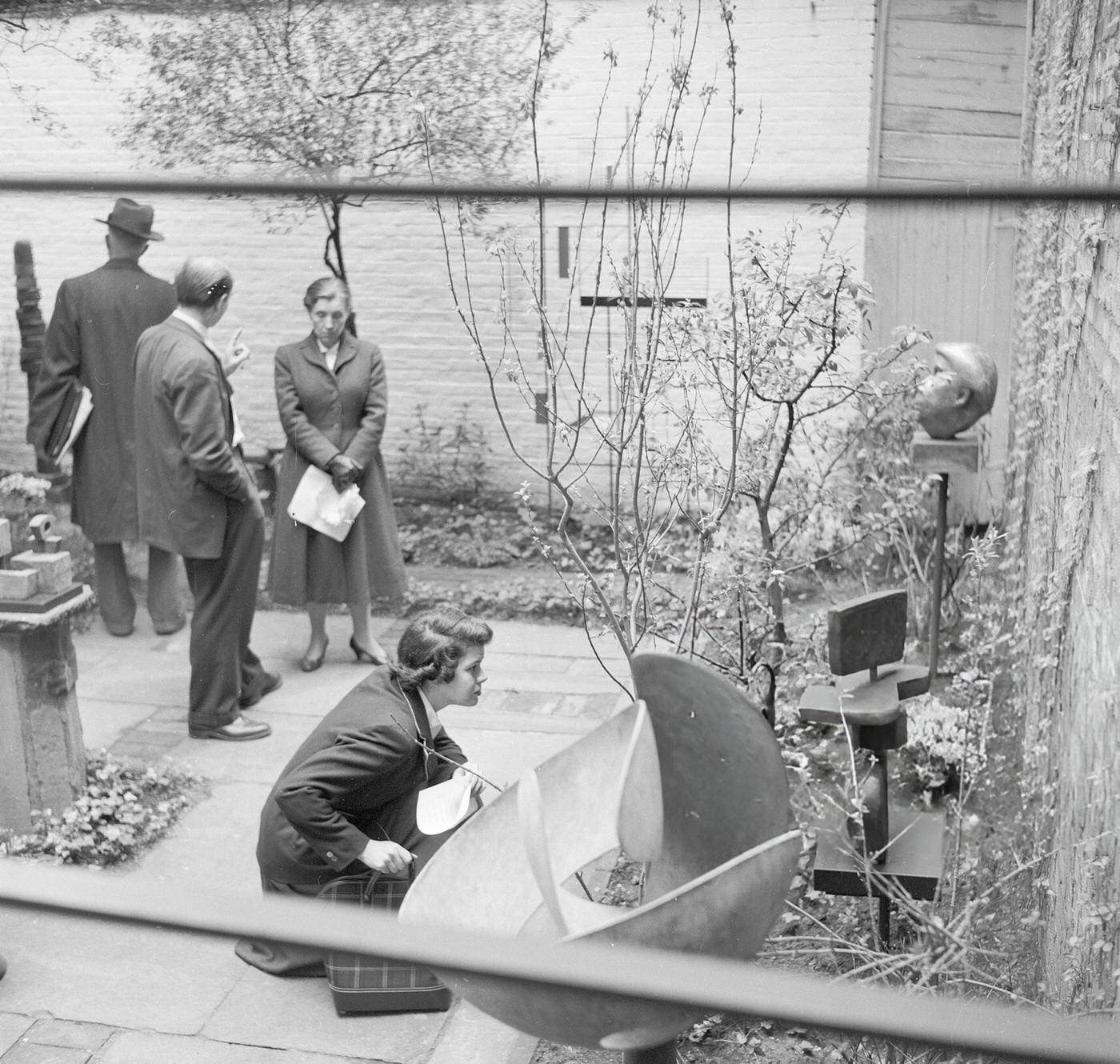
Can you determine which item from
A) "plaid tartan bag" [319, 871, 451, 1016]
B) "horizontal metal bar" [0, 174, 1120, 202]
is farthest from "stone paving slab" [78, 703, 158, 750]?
"horizontal metal bar" [0, 174, 1120, 202]

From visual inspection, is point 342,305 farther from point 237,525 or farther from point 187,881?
point 187,881

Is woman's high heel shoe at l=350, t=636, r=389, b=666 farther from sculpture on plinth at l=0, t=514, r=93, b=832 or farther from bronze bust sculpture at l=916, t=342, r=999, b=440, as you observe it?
bronze bust sculpture at l=916, t=342, r=999, b=440

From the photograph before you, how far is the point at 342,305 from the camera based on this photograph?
4.97m

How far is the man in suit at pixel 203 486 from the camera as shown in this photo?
4.40 m

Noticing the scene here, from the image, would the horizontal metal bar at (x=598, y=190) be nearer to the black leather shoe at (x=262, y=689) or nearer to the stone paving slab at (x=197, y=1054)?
the stone paving slab at (x=197, y=1054)

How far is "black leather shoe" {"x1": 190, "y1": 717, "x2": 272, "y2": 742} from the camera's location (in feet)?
15.6

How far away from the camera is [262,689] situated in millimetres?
5109

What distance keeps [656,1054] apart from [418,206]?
501 centimetres

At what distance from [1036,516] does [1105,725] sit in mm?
2013

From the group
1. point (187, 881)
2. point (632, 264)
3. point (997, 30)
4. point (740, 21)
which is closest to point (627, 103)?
point (740, 21)

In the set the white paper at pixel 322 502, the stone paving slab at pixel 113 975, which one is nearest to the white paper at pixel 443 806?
the stone paving slab at pixel 113 975

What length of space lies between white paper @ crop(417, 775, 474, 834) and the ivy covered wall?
1.30 metres

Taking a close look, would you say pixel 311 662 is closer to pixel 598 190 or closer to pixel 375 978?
pixel 375 978

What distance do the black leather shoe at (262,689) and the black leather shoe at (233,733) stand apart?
19 cm
